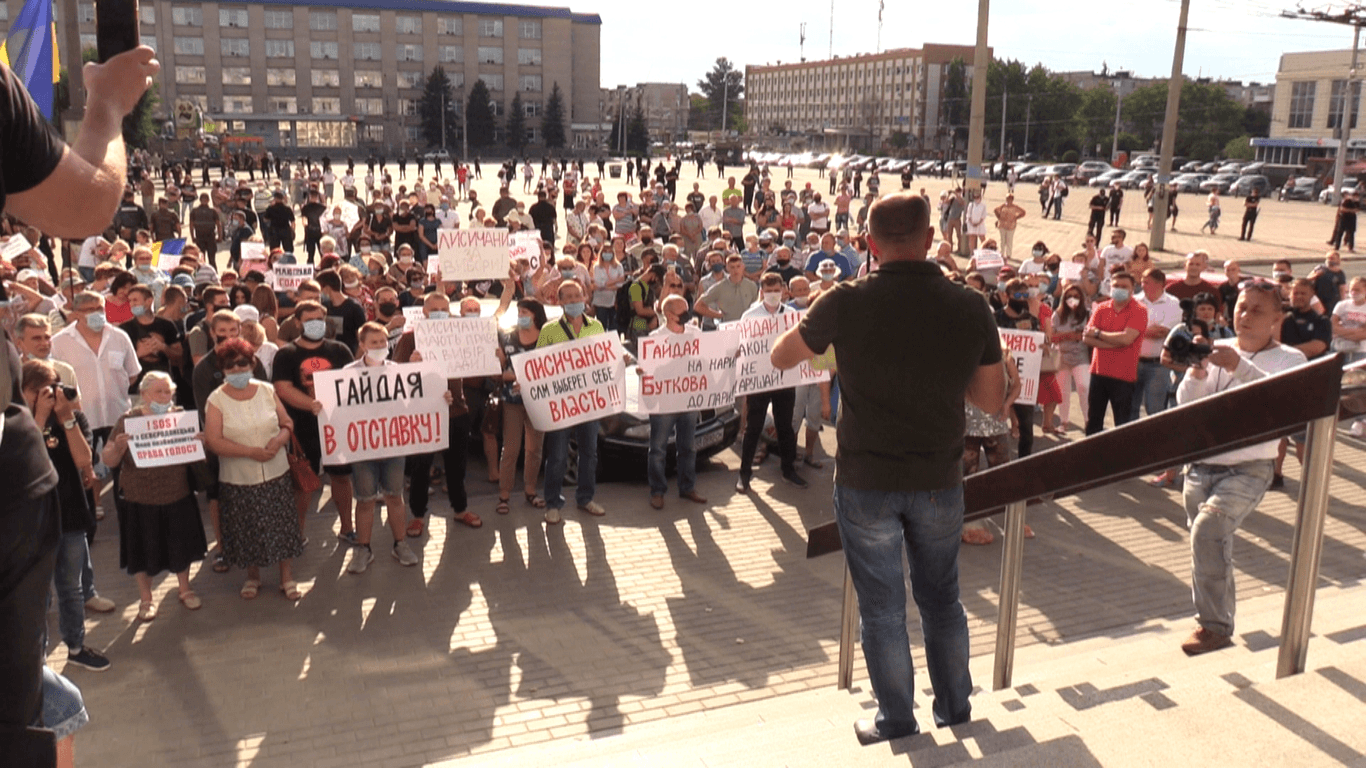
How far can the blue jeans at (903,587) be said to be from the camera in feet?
12.4

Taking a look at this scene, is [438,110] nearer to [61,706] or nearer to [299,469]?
[299,469]

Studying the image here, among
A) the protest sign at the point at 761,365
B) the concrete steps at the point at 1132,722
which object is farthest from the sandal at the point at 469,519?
the concrete steps at the point at 1132,722

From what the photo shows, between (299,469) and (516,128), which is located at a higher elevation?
(516,128)

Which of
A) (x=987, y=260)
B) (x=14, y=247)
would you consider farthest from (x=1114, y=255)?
(x=14, y=247)

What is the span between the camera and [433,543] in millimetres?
9133

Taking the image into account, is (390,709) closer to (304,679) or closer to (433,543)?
(304,679)

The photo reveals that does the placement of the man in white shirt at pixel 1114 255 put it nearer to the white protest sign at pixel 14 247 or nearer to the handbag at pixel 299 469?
the handbag at pixel 299 469

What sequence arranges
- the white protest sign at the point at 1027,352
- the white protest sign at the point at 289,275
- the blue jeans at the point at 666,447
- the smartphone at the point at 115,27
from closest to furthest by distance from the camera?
the smartphone at the point at 115,27 < the blue jeans at the point at 666,447 < the white protest sign at the point at 1027,352 < the white protest sign at the point at 289,275

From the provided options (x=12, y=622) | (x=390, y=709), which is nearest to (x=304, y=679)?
(x=390, y=709)

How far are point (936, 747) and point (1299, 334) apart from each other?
9.01 m

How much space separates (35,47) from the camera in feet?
36.2

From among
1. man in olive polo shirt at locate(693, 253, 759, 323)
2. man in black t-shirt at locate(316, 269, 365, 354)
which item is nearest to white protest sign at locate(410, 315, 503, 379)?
man in black t-shirt at locate(316, 269, 365, 354)

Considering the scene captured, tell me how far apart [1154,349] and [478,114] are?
11061cm

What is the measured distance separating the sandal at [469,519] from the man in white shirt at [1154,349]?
267 inches
